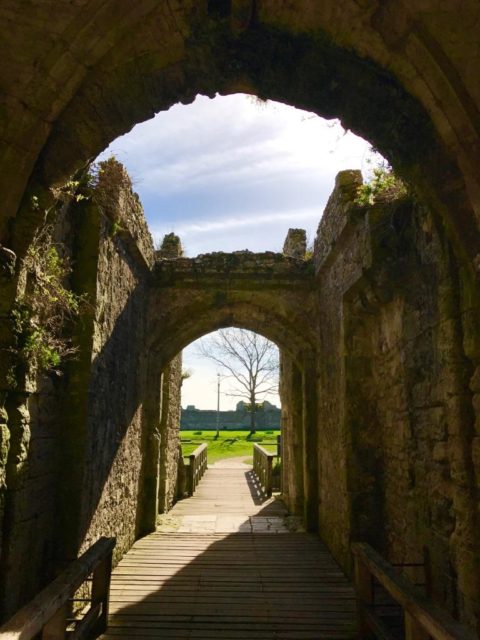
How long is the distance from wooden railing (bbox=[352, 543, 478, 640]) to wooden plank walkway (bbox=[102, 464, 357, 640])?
1.21 ft

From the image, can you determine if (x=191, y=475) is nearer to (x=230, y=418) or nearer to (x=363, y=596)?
(x=363, y=596)

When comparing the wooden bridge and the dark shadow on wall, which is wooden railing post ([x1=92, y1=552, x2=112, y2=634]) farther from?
the dark shadow on wall

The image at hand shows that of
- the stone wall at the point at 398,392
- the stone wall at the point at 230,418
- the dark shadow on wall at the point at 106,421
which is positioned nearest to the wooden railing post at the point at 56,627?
the dark shadow on wall at the point at 106,421

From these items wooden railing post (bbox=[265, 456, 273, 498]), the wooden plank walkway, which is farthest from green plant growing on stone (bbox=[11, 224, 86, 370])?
wooden railing post (bbox=[265, 456, 273, 498])

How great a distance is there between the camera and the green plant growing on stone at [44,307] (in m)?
2.95

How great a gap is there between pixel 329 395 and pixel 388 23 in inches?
193

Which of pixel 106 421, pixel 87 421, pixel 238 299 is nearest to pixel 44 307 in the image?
pixel 87 421

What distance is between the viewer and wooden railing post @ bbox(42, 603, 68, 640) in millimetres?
2738

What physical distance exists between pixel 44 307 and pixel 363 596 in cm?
327

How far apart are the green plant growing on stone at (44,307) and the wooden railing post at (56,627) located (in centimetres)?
143

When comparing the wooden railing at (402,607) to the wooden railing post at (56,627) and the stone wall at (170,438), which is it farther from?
the stone wall at (170,438)

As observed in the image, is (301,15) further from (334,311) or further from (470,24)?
(334,311)

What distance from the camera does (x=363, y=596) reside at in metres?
3.79

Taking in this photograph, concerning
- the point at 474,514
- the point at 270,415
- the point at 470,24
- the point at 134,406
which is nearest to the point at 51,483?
the point at 134,406
